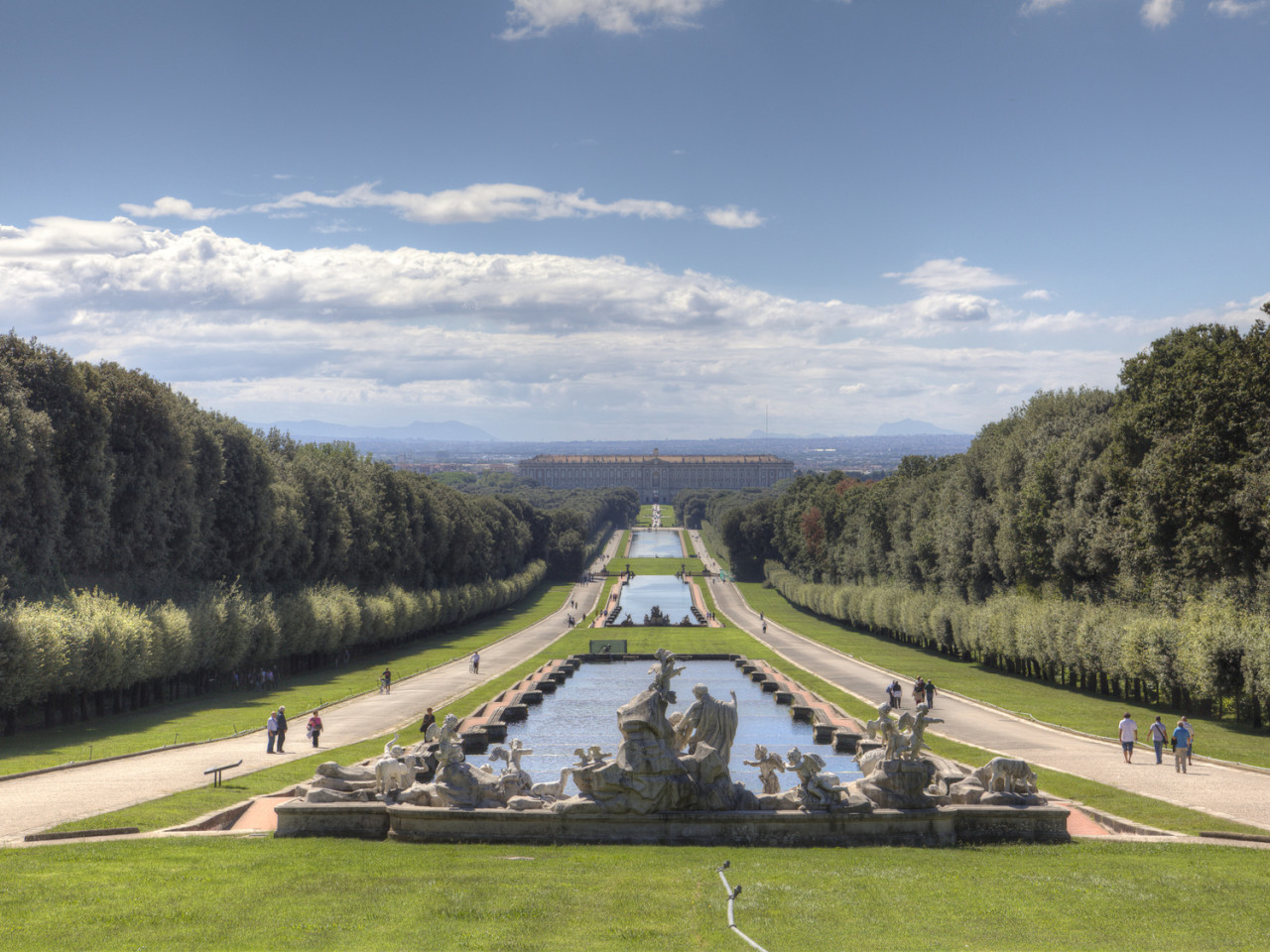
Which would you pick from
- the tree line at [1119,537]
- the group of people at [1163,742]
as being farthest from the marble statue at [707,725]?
the tree line at [1119,537]

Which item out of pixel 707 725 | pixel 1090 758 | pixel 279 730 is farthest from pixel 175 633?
pixel 1090 758

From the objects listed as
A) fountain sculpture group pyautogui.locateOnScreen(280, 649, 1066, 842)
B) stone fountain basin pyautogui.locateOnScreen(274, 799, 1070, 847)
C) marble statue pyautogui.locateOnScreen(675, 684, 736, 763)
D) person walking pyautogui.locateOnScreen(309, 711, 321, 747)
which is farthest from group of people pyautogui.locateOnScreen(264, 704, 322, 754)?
marble statue pyautogui.locateOnScreen(675, 684, 736, 763)

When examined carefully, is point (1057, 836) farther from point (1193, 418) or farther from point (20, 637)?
point (20, 637)

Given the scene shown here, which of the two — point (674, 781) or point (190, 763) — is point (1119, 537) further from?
point (190, 763)

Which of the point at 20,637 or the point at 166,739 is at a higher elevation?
the point at 20,637

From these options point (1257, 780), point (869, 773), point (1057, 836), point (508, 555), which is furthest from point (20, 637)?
point (508, 555)

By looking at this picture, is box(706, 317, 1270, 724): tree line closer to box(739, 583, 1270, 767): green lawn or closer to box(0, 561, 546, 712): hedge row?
box(739, 583, 1270, 767): green lawn

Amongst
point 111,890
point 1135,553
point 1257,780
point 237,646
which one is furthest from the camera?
point 237,646

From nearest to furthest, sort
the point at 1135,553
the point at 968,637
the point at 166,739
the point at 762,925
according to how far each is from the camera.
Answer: the point at 762,925, the point at 166,739, the point at 1135,553, the point at 968,637

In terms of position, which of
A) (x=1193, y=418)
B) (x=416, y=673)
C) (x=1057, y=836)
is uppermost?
(x=1193, y=418)

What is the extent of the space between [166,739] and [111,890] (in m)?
20.3

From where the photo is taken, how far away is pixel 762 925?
1301 centimetres

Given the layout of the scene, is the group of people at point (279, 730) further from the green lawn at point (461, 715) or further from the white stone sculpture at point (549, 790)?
the white stone sculpture at point (549, 790)

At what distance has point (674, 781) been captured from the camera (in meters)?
17.6
